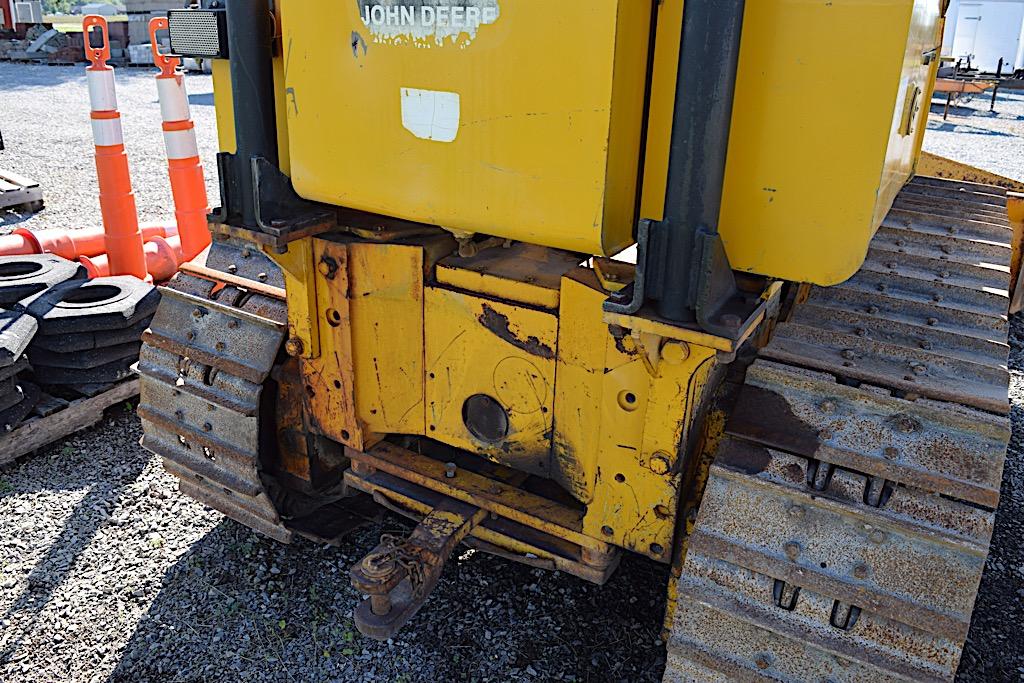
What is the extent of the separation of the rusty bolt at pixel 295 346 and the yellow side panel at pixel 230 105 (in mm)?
597

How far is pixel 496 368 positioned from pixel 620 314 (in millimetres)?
818

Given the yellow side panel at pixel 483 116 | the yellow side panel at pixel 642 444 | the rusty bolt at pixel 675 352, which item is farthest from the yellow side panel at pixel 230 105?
the rusty bolt at pixel 675 352

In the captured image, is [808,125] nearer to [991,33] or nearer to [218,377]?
[218,377]

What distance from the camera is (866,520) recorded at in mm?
1920

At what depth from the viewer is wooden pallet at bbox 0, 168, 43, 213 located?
27.2ft

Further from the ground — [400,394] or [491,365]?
[491,365]

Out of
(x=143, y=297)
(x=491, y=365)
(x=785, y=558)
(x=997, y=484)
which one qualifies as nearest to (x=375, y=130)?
(x=491, y=365)

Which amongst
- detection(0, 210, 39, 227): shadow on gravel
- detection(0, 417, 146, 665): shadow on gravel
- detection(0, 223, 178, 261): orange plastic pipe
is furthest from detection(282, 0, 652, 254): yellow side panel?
detection(0, 210, 39, 227): shadow on gravel

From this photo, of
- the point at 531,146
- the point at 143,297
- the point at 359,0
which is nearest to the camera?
the point at 531,146

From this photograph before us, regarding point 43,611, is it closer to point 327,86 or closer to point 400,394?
point 400,394

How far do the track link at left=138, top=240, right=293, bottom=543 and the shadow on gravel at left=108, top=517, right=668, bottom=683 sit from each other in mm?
238

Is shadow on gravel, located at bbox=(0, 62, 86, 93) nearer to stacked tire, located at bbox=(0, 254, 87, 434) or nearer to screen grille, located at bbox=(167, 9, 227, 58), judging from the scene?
stacked tire, located at bbox=(0, 254, 87, 434)

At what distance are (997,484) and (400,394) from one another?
176 centimetres

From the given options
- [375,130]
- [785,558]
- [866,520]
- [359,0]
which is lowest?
[785,558]
